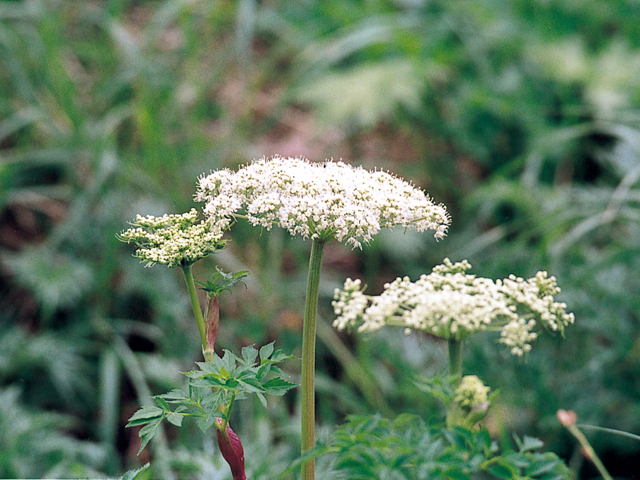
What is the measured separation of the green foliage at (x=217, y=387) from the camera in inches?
31.4

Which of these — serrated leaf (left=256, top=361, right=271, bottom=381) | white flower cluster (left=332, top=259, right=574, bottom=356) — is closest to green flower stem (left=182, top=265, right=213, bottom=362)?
serrated leaf (left=256, top=361, right=271, bottom=381)

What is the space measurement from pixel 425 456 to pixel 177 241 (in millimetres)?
496

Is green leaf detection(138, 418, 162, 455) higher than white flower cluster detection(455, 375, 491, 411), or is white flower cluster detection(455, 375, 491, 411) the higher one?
white flower cluster detection(455, 375, 491, 411)

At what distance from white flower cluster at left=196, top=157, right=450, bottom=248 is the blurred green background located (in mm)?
736

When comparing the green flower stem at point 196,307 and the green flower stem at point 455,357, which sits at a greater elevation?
the green flower stem at point 196,307

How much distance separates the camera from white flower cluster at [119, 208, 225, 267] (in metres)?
0.82

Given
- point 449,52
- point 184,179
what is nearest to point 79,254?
point 184,179

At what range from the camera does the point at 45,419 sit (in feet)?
6.73

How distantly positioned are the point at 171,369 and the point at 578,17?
13.4 ft

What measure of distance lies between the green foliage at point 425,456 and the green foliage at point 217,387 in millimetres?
127

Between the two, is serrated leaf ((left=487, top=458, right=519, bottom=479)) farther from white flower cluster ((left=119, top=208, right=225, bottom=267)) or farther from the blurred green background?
the blurred green background

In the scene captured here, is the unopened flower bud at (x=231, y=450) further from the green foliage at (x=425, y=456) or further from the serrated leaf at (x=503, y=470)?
the serrated leaf at (x=503, y=470)

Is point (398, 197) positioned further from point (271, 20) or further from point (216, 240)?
point (271, 20)

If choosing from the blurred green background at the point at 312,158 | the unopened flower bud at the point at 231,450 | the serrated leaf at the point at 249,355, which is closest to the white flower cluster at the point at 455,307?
the serrated leaf at the point at 249,355
